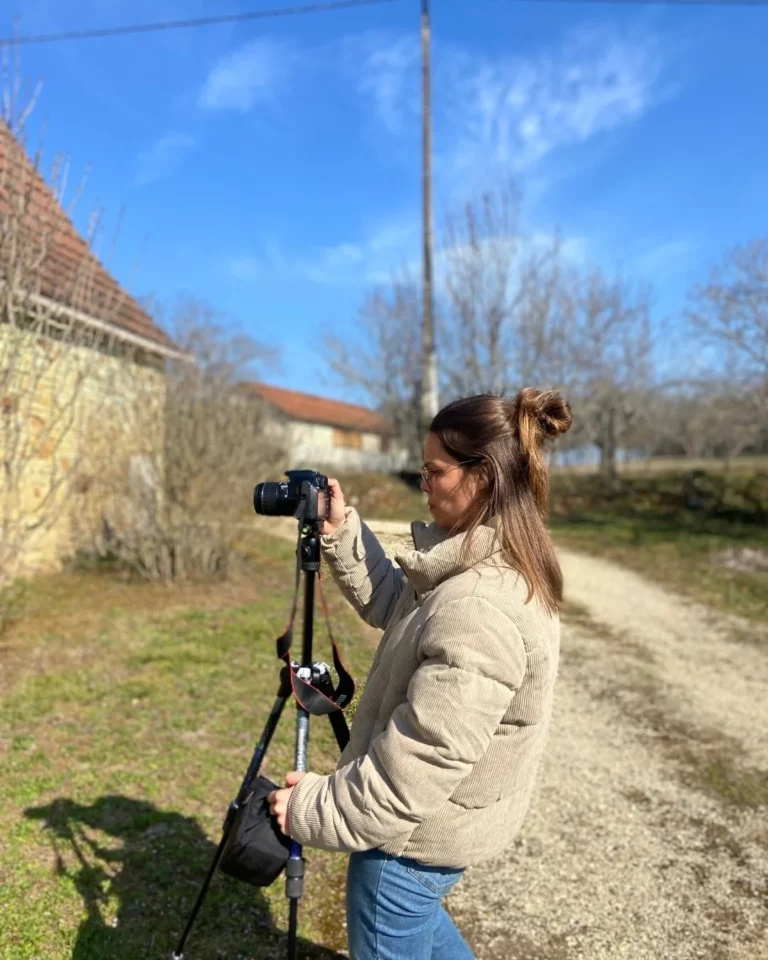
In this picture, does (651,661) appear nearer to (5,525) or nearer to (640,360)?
(5,525)

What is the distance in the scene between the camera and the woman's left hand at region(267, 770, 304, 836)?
1483 mm

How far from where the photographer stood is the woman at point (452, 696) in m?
1.35

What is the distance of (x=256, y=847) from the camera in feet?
5.76

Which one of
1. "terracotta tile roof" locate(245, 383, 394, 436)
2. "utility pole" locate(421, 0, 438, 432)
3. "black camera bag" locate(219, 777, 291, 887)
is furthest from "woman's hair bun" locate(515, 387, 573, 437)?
"terracotta tile roof" locate(245, 383, 394, 436)

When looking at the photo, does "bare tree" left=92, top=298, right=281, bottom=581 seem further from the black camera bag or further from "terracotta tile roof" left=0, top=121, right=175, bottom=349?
the black camera bag

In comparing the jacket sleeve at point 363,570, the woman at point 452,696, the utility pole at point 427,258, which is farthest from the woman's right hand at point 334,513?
the utility pole at point 427,258

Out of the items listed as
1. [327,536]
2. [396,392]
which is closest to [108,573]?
[327,536]

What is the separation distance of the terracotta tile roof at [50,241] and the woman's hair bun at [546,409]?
5.18 m

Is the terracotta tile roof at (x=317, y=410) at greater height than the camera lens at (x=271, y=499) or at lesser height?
greater

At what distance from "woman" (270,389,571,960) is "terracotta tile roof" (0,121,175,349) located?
5176 mm

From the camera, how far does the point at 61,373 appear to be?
7559mm

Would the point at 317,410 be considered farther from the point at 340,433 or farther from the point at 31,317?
the point at 31,317

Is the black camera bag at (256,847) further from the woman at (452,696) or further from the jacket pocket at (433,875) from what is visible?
the jacket pocket at (433,875)

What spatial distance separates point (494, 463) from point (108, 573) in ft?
26.1
